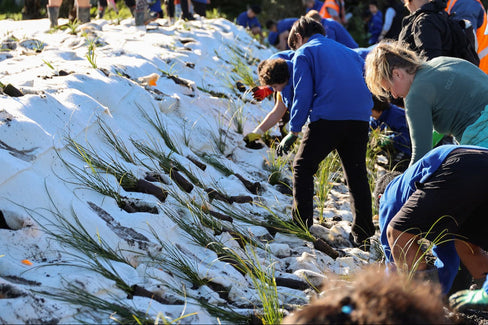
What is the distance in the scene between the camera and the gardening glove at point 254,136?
4.97 metres

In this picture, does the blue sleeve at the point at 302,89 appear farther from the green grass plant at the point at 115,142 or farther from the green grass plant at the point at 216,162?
the green grass plant at the point at 115,142

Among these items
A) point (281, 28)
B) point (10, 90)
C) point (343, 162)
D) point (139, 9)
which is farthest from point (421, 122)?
point (281, 28)

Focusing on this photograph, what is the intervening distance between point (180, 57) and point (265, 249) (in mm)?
3357

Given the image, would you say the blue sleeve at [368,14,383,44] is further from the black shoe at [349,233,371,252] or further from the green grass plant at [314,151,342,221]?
the black shoe at [349,233,371,252]

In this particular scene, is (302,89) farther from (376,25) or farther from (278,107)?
(376,25)

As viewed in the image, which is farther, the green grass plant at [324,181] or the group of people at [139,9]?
the group of people at [139,9]

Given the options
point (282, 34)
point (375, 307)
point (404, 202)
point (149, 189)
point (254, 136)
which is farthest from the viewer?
point (282, 34)

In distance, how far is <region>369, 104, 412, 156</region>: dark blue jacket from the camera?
5695mm

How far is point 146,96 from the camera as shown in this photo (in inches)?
188

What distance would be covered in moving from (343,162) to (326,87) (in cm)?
56

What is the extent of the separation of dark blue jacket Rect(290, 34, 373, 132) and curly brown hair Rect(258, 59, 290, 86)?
229 millimetres

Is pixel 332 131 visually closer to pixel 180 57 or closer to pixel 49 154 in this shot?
pixel 49 154

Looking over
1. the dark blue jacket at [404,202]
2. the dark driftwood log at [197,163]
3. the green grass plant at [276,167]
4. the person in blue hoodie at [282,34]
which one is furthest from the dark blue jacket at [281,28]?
the dark blue jacket at [404,202]

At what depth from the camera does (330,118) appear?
3.92m
